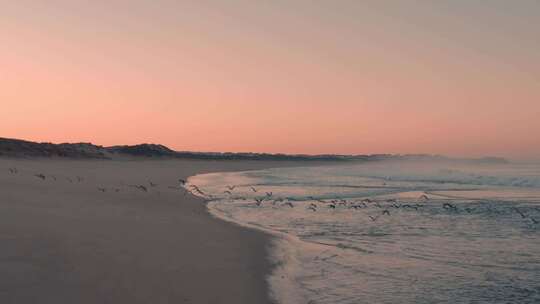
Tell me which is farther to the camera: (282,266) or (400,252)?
(400,252)

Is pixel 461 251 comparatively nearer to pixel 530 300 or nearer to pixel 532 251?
pixel 532 251

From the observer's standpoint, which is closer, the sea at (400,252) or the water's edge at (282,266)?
the water's edge at (282,266)

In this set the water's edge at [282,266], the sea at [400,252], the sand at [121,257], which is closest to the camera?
the sand at [121,257]

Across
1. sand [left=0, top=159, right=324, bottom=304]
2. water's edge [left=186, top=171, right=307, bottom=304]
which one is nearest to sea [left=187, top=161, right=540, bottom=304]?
water's edge [left=186, top=171, right=307, bottom=304]

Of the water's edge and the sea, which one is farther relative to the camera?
the sea

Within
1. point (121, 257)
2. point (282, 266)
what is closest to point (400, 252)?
point (282, 266)

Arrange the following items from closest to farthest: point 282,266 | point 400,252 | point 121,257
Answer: point 121,257 < point 282,266 < point 400,252

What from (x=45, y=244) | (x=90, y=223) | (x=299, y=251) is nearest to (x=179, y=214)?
(x=90, y=223)

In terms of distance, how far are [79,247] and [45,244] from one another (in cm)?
→ 63

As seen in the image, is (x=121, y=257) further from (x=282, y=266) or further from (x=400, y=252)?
(x=400, y=252)

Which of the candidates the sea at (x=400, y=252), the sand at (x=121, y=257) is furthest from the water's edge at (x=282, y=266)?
the sand at (x=121, y=257)

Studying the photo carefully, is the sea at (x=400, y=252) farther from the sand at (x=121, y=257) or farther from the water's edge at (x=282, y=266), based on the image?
the sand at (x=121, y=257)

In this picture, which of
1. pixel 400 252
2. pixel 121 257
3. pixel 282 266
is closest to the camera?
pixel 121 257

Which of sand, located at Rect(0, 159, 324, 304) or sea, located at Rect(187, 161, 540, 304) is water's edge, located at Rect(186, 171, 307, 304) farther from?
sand, located at Rect(0, 159, 324, 304)
